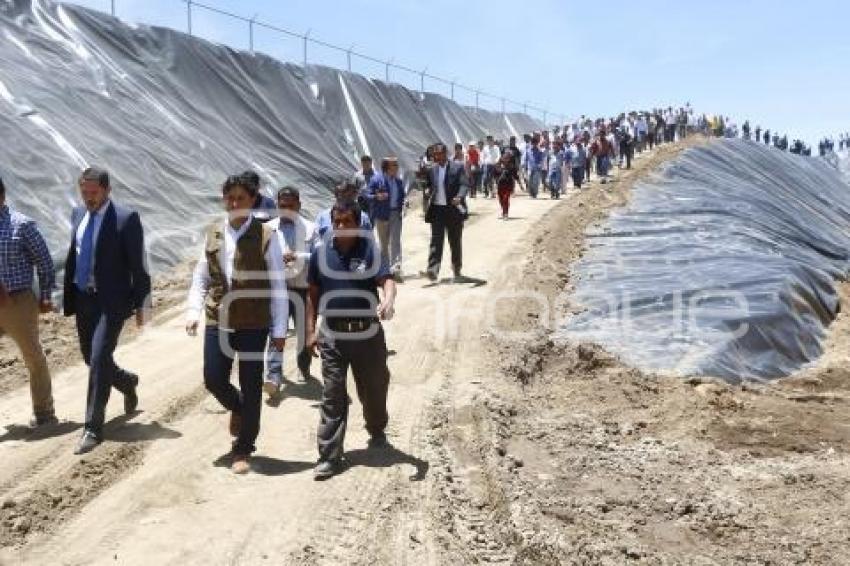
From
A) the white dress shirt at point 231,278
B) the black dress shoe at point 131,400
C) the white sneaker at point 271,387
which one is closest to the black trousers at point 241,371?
the white dress shirt at point 231,278

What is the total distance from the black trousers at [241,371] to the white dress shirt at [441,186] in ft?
20.2

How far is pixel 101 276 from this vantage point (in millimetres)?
5859

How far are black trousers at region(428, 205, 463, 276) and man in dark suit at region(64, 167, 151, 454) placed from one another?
5.86 metres

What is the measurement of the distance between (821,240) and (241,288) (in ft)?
54.6

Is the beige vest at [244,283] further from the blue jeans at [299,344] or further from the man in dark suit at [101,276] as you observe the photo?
the blue jeans at [299,344]

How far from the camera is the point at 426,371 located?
783 cm

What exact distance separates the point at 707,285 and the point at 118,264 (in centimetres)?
769

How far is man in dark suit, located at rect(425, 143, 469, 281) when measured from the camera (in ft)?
36.8

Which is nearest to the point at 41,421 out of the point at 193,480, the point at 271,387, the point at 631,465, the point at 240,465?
the point at 271,387

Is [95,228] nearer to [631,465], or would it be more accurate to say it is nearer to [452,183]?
[631,465]

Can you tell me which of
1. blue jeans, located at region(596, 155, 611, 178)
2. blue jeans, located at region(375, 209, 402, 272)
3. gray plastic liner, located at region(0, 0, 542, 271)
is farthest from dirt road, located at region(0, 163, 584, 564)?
blue jeans, located at region(596, 155, 611, 178)

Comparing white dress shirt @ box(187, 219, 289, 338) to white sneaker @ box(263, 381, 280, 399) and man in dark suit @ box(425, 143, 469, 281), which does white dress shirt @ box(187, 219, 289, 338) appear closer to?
white sneaker @ box(263, 381, 280, 399)

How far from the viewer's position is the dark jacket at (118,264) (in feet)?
19.2

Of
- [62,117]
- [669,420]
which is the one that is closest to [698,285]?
[669,420]
